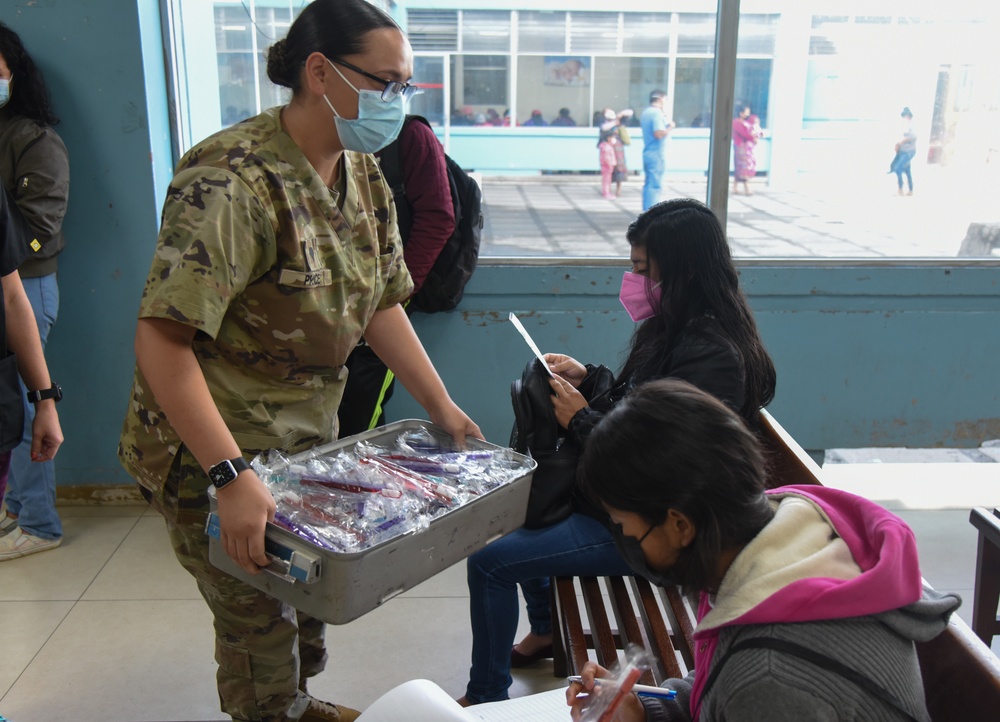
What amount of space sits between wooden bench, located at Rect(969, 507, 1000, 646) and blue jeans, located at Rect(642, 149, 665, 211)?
1921 mm

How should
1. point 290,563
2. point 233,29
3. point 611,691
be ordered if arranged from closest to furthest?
point 611,691, point 290,563, point 233,29

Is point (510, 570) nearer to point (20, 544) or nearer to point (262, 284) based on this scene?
point (262, 284)

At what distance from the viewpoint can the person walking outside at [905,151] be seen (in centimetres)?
363

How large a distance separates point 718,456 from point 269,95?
2965mm

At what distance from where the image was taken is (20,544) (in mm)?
3088

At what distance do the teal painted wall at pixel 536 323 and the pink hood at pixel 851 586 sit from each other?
2390mm

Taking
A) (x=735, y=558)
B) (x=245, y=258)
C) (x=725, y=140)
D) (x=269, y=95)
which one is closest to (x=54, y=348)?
(x=269, y=95)

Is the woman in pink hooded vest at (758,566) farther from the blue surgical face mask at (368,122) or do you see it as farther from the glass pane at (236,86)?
the glass pane at (236,86)

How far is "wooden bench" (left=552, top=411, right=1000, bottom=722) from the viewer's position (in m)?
1.20

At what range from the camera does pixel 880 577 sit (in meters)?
1.04

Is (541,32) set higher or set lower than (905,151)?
higher

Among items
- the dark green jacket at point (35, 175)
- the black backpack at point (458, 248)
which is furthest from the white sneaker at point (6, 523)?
the black backpack at point (458, 248)

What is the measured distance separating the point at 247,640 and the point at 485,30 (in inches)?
102

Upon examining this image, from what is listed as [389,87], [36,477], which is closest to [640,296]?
[389,87]
